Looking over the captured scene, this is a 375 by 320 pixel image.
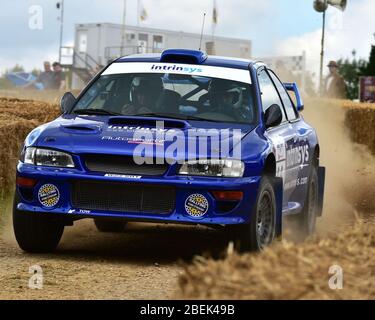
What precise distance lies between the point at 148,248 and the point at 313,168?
85.7 inches

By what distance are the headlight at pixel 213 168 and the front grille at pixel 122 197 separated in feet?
0.64

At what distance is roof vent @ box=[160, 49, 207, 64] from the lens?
969 cm

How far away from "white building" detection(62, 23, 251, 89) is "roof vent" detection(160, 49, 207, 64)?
3621cm

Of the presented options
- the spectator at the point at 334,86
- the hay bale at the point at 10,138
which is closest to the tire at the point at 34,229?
the hay bale at the point at 10,138

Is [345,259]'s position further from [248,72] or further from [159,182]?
[248,72]

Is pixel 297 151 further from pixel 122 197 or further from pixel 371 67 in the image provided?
pixel 371 67

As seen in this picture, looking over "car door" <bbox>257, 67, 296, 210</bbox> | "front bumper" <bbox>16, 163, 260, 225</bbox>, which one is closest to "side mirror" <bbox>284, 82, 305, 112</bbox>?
"car door" <bbox>257, 67, 296, 210</bbox>

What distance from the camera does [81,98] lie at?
957cm

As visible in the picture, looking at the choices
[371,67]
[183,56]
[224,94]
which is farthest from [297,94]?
[371,67]

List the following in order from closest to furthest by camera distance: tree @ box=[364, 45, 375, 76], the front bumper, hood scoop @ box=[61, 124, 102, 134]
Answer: the front bumper
hood scoop @ box=[61, 124, 102, 134]
tree @ box=[364, 45, 375, 76]

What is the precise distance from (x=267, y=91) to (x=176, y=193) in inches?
81.0

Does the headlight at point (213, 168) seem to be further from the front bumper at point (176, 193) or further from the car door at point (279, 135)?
the car door at point (279, 135)

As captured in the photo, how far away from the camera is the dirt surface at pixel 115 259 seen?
23.6ft

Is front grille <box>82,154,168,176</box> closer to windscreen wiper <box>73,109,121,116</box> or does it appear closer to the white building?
windscreen wiper <box>73,109,121,116</box>
